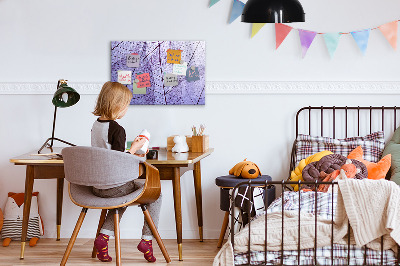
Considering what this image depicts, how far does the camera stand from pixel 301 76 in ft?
14.4

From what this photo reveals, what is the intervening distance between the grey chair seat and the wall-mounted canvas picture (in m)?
1.12

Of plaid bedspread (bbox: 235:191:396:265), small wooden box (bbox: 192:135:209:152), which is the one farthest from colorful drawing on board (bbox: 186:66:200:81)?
plaid bedspread (bbox: 235:191:396:265)

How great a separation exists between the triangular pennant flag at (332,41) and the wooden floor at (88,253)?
1.58 m

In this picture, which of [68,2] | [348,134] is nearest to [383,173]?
[348,134]

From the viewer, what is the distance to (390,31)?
4.29 metres

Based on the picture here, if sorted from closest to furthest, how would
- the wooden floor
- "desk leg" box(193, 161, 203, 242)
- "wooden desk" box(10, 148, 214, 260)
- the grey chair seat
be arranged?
the grey chair seat, "wooden desk" box(10, 148, 214, 260), the wooden floor, "desk leg" box(193, 161, 203, 242)

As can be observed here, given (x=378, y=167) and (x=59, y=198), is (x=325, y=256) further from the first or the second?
(x=59, y=198)

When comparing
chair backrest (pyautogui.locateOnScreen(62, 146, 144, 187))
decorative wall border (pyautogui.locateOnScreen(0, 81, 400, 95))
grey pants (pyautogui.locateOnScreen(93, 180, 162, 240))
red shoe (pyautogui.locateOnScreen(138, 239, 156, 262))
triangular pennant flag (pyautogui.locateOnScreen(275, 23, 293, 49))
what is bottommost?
red shoe (pyautogui.locateOnScreen(138, 239, 156, 262))

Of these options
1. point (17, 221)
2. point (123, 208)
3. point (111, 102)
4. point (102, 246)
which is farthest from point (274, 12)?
point (17, 221)

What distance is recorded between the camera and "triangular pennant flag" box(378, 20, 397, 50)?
429 cm

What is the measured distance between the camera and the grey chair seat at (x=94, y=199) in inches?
133

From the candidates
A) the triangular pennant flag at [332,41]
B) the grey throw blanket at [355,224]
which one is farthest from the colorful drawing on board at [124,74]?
the grey throw blanket at [355,224]

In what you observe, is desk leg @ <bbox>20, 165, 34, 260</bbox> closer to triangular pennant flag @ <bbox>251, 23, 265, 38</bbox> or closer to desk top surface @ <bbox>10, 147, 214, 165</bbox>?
desk top surface @ <bbox>10, 147, 214, 165</bbox>

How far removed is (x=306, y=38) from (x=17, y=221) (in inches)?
94.7
